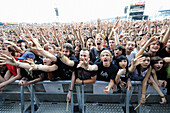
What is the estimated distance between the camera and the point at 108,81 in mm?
2160

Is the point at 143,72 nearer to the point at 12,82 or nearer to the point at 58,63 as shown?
the point at 58,63

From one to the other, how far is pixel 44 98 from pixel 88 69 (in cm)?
149

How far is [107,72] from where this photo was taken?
218cm

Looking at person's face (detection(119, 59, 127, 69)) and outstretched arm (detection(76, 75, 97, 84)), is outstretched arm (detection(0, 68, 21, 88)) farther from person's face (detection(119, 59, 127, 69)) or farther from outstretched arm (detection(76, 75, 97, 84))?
person's face (detection(119, 59, 127, 69))

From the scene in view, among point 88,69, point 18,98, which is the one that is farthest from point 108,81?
point 18,98

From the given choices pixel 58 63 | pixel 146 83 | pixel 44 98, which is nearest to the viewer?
pixel 146 83

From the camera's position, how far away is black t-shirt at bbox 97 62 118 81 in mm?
2145

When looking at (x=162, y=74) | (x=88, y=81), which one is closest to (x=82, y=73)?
(x=88, y=81)

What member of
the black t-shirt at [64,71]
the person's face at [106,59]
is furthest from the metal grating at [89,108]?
the person's face at [106,59]

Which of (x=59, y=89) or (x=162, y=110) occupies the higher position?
(x=59, y=89)

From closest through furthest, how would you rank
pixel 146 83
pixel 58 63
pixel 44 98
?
pixel 146 83 < pixel 58 63 < pixel 44 98

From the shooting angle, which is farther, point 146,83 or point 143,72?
point 143,72

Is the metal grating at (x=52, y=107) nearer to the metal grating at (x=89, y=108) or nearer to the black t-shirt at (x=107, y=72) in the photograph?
the metal grating at (x=89, y=108)

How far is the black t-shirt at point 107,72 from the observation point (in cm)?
214
